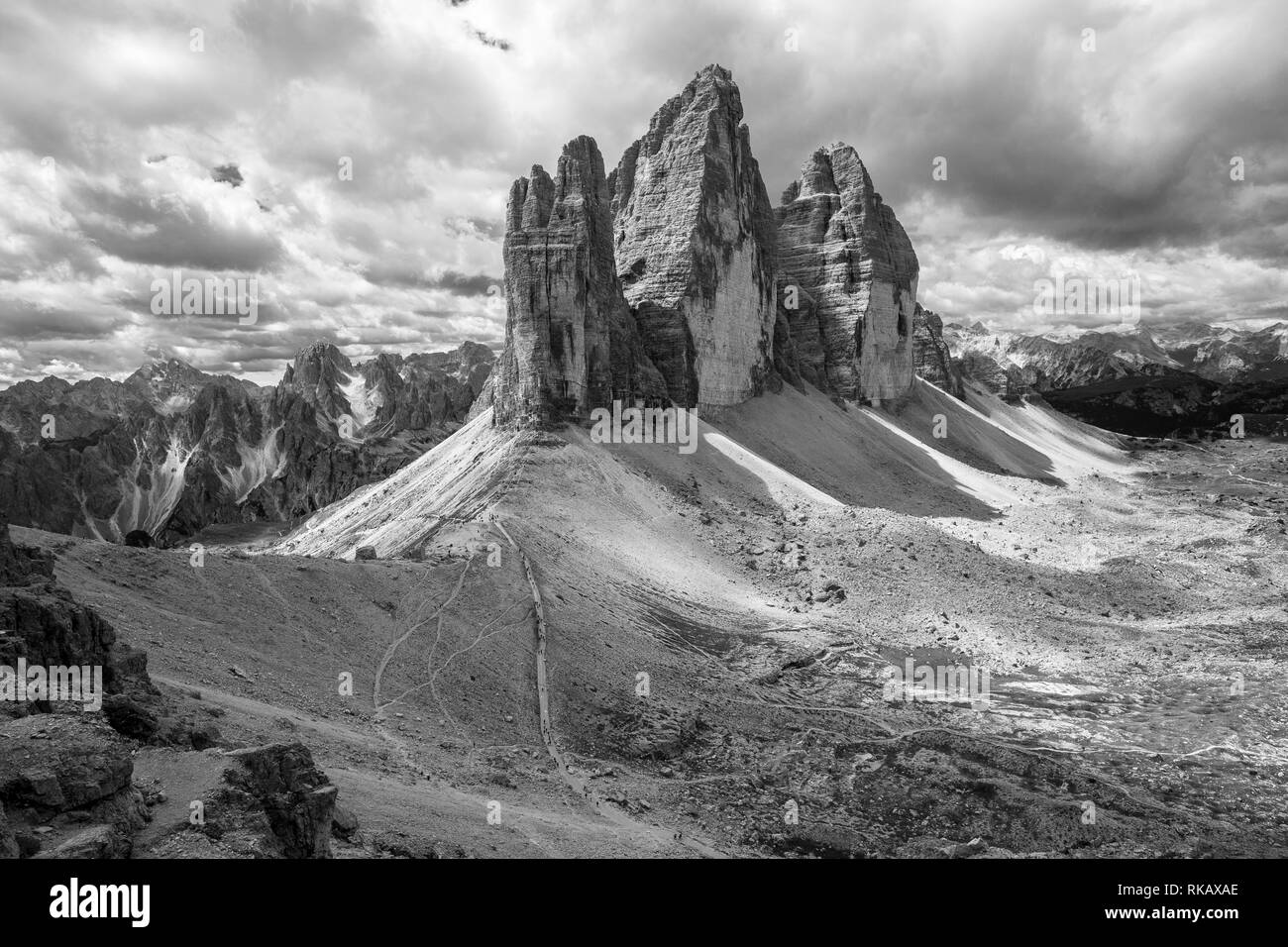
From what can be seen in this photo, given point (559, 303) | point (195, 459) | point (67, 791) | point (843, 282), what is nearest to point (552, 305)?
point (559, 303)

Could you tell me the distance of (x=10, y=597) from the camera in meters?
12.7

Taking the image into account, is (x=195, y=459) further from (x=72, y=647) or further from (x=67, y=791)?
(x=67, y=791)

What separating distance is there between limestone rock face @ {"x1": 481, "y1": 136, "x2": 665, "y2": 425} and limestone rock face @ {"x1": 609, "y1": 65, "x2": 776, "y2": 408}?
7.42 m

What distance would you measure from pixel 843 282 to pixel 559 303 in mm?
53537

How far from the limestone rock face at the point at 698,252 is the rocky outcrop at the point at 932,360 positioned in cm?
5658

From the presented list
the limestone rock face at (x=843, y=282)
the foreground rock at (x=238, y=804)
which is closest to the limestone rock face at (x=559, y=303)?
the foreground rock at (x=238, y=804)

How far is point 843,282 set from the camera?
90875 mm

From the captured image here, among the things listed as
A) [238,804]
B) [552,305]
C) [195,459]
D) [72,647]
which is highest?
[552,305]

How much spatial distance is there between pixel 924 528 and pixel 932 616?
10.3 metres

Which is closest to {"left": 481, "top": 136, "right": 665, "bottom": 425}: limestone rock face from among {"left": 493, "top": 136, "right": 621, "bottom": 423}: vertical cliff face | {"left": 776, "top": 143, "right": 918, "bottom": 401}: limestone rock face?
{"left": 493, "top": 136, "right": 621, "bottom": 423}: vertical cliff face

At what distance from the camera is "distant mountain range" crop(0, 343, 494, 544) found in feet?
416

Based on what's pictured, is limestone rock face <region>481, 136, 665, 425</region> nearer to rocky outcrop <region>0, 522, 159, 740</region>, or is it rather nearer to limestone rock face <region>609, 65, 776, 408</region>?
limestone rock face <region>609, 65, 776, 408</region>
